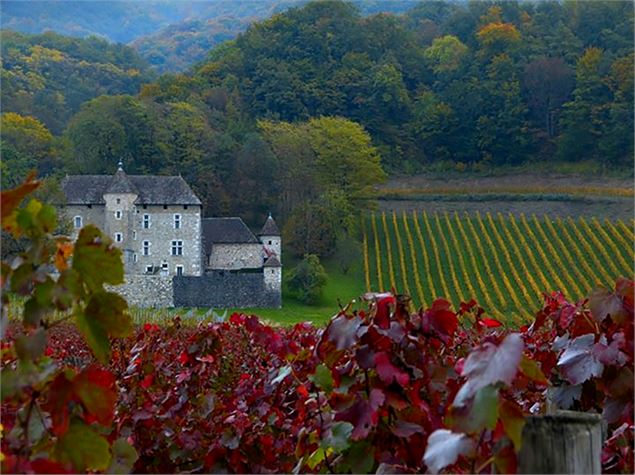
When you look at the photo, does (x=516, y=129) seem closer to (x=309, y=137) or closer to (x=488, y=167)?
(x=488, y=167)

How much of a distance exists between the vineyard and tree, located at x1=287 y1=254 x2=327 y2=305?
2.83 metres

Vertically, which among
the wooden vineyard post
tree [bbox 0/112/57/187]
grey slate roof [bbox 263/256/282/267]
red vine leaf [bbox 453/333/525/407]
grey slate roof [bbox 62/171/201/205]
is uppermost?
tree [bbox 0/112/57/187]

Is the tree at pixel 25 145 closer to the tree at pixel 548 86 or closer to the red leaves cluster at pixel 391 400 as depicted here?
the tree at pixel 548 86

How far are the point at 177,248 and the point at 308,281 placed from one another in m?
6.26

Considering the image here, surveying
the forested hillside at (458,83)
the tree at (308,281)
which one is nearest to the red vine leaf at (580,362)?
the tree at (308,281)

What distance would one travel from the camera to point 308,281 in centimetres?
4022

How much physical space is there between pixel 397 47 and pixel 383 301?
78366 mm

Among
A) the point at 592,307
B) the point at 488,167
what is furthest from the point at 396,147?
the point at 592,307

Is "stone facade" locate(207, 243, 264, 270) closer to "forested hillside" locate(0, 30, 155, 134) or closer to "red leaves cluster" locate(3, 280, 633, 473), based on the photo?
"forested hillside" locate(0, 30, 155, 134)

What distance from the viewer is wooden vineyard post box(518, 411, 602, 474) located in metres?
1.34

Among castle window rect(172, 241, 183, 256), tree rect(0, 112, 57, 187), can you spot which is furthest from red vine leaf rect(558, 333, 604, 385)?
tree rect(0, 112, 57, 187)

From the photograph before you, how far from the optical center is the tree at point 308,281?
3997 cm

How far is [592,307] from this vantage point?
7.90ft

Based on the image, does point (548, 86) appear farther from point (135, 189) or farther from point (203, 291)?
point (203, 291)
